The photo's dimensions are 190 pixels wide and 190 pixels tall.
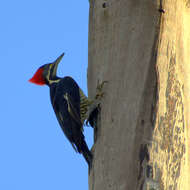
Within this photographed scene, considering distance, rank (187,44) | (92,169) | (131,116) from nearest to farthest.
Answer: (131,116) → (92,169) → (187,44)

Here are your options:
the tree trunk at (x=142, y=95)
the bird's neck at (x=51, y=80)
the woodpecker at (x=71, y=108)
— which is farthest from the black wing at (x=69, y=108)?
the tree trunk at (x=142, y=95)

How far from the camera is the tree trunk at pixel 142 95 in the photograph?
9.22 feet

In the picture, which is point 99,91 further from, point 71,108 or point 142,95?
point 71,108

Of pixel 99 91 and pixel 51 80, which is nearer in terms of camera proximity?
pixel 99 91

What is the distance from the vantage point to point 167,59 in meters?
3.11

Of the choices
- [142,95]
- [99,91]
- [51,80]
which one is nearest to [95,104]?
[99,91]

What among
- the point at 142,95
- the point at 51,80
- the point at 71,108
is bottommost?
the point at 71,108

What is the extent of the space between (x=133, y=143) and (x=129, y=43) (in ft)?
2.84

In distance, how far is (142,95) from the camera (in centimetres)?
301

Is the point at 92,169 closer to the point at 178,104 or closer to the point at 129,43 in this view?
the point at 178,104

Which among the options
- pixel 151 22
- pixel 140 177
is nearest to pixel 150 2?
pixel 151 22

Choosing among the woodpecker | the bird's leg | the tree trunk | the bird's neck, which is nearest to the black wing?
the woodpecker

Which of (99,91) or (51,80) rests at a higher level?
(51,80)

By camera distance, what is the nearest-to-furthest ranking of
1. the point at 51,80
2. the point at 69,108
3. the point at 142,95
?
the point at 142,95 < the point at 69,108 < the point at 51,80
